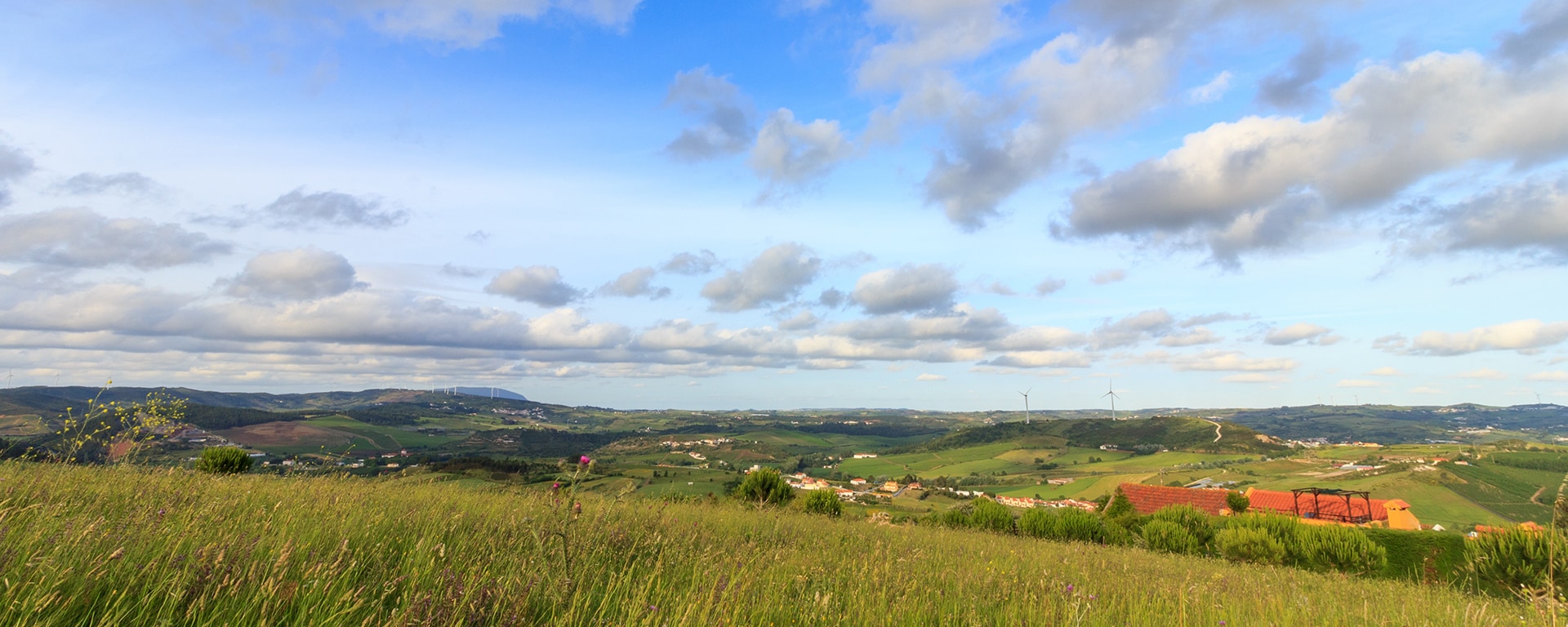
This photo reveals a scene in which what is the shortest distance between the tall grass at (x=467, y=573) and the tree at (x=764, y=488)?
14.0 m

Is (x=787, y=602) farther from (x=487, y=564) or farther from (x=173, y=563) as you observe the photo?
(x=173, y=563)

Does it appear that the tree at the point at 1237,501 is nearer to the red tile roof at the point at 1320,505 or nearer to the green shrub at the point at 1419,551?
the green shrub at the point at 1419,551

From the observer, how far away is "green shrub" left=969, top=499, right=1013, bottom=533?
2503cm

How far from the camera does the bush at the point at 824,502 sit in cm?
2112

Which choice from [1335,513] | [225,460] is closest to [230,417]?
[225,460]

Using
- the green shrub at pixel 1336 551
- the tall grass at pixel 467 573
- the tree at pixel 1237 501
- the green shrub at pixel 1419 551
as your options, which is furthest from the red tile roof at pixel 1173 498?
the tall grass at pixel 467 573

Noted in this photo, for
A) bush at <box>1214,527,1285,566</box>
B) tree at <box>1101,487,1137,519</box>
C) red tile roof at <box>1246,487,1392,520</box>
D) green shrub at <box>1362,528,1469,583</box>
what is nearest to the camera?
bush at <box>1214,527,1285,566</box>

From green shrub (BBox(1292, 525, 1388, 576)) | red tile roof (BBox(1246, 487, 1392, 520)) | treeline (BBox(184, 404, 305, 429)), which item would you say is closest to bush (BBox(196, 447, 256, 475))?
green shrub (BBox(1292, 525, 1388, 576))

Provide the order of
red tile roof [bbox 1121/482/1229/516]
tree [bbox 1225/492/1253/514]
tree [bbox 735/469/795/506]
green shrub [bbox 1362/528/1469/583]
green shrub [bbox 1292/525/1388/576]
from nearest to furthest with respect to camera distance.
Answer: green shrub [bbox 1292/525/1388/576]
green shrub [bbox 1362/528/1469/583]
tree [bbox 735/469/795/506]
tree [bbox 1225/492/1253/514]
red tile roof [bbox 1121/482/1229/516]

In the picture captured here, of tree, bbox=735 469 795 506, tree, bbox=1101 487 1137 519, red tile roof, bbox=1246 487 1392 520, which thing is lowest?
red tile roof, bbox=1246 487 1392 520

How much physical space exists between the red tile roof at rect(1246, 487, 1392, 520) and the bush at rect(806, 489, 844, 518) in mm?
53623

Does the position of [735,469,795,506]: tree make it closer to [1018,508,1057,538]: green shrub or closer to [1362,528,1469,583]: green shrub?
[1018,508,1057,538]: green shrub

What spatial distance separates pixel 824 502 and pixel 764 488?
2125mm

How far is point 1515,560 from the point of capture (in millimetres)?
14008
